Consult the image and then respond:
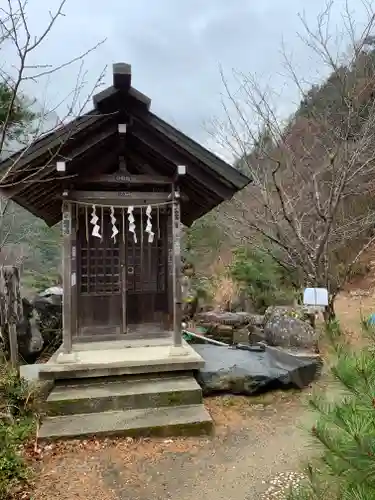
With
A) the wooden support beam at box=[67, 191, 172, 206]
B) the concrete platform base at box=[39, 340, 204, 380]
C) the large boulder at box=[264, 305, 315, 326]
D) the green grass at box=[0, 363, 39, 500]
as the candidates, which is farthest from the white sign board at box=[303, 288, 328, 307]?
the green grass at box=[0, 363, 39, 500]

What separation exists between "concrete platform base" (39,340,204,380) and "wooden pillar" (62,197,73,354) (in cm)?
26

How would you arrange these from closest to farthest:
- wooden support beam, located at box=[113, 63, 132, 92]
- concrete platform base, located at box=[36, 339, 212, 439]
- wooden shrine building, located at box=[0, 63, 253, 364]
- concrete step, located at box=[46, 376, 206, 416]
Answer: concrete platform base, located at box=[36, 339, 212, 439] < concrete step, located at box=[46, 376, 206, 416] < wooden support beam, located at box=[113, 63, 132, 92] < wooden shrine building, located at box=[0, 63, 253, 364]

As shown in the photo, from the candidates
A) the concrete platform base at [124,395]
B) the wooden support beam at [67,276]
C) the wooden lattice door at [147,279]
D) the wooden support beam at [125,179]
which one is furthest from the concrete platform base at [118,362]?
the wooden support beam at [125,179]

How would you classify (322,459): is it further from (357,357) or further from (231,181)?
(231,181)

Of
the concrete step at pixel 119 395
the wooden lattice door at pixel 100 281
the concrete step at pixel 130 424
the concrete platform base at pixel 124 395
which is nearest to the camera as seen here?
the concrete step at pixel 130 424

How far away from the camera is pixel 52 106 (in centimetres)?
435

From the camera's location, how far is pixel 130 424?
4992mm

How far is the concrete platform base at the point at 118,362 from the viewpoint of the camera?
5.57 m

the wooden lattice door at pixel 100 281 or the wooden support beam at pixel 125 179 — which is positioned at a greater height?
the wooden support beam at pixel 125 179

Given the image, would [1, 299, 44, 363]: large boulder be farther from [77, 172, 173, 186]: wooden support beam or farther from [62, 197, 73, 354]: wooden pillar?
[77, 172, 173, 186]: wooden support beam

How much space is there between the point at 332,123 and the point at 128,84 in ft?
23.2

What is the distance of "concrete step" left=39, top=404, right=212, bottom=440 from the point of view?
4.85 m

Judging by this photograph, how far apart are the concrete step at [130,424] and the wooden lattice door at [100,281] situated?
6.74 feet

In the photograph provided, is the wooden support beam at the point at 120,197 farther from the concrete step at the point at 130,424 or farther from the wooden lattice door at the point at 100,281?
the concrete step at the point at 130,424
